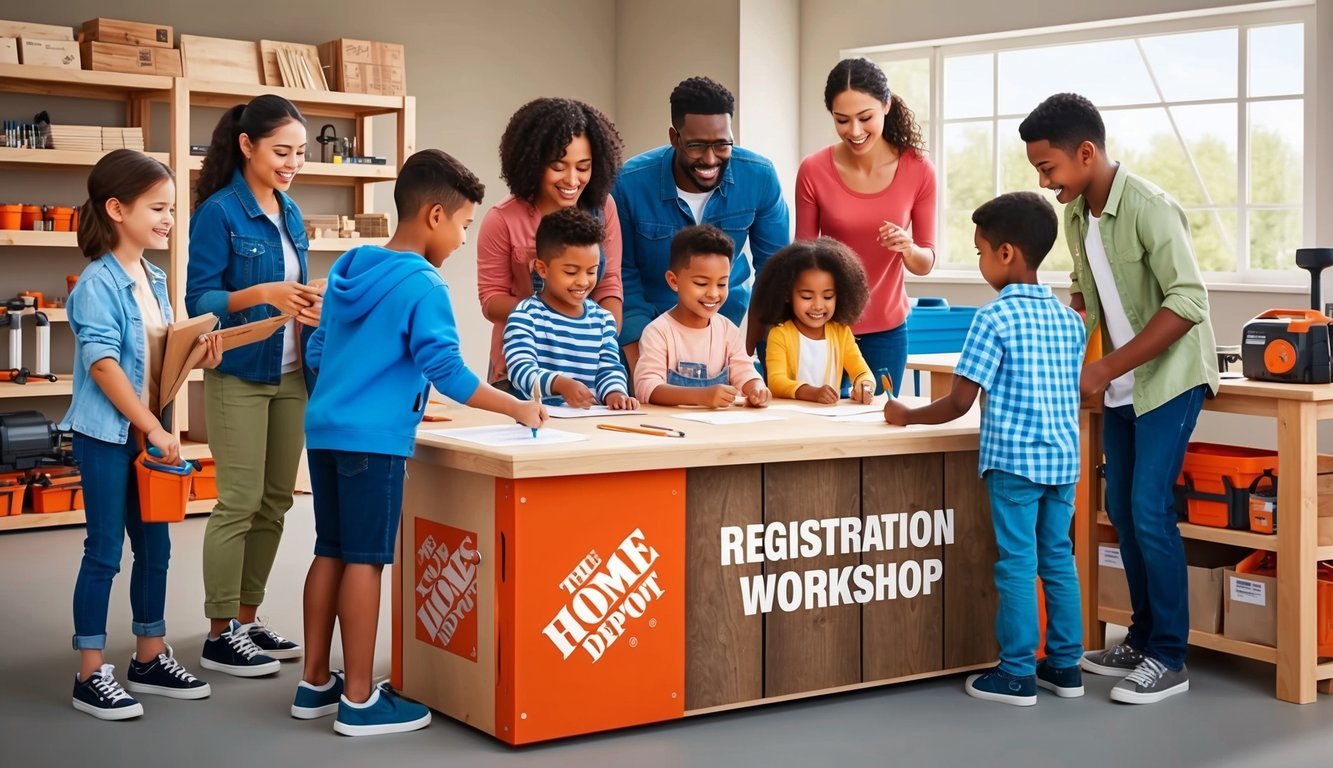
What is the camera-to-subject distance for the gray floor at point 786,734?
298 centimetres

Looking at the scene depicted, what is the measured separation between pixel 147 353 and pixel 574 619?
1248mm

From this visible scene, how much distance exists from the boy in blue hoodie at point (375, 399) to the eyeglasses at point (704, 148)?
89cm

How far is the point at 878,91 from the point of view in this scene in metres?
3.97

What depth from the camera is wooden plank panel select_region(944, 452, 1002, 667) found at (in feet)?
11.6

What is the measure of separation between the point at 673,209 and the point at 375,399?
4.44 ft

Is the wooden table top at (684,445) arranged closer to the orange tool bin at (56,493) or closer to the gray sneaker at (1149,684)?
the gray sneaker at (1149,684)

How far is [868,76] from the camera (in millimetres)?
3943

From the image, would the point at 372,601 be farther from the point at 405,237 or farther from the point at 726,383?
the point at 726,383

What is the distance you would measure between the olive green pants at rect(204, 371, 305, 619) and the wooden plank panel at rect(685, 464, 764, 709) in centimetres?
115

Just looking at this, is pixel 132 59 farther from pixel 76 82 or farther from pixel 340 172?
pixel 340 172

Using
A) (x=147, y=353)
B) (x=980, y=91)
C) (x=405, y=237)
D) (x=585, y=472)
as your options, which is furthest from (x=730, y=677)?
(x=980, y=91)

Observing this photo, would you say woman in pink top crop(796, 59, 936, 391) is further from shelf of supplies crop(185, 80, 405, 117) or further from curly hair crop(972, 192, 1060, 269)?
shelf of supplies crop(185, 80, 405, 117)

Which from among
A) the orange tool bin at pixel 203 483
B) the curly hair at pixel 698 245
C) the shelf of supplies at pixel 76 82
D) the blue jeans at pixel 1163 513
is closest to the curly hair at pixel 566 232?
the curly hair at pixel 698 245

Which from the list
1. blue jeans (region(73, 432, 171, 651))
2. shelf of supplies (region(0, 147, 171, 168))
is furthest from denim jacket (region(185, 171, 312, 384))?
shelf of supplies (region(0, 147, 171, 168))
